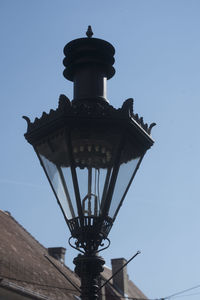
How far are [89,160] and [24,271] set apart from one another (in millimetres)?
11613

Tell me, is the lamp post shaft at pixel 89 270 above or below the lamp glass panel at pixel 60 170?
below

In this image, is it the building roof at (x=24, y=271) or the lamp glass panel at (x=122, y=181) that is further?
the building roof at (x=24, y=271)

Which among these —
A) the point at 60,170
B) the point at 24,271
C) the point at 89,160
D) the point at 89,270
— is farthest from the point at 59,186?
the point at 24,271

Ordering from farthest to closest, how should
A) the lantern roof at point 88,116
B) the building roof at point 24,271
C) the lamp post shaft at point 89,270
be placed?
1. the building roof at point 24,271
2. the lantern roof at point 88,116
3. the lamp post shaft at point 89,270

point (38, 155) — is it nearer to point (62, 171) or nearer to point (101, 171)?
point (62, 171)

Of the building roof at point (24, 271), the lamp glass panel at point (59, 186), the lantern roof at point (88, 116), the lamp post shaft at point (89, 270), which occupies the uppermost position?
the building roof at point (24, 271)

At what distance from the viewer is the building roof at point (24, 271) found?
502 inches

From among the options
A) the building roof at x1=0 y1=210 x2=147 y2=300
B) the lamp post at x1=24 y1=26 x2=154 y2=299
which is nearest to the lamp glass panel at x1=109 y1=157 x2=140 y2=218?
the lamp post at x1=24 y1=26 x2=154 y2=299

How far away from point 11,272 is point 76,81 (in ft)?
34.2

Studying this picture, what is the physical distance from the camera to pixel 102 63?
3.71m

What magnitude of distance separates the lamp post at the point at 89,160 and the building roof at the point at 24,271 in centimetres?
789

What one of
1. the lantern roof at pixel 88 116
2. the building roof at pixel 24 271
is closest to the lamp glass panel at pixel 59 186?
the lantern roof at pixel 88 116

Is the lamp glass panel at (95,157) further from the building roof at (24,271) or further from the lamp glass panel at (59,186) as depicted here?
the building roof at (24,271)

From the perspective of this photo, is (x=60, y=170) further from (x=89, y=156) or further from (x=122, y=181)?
(x=122, y=181)
